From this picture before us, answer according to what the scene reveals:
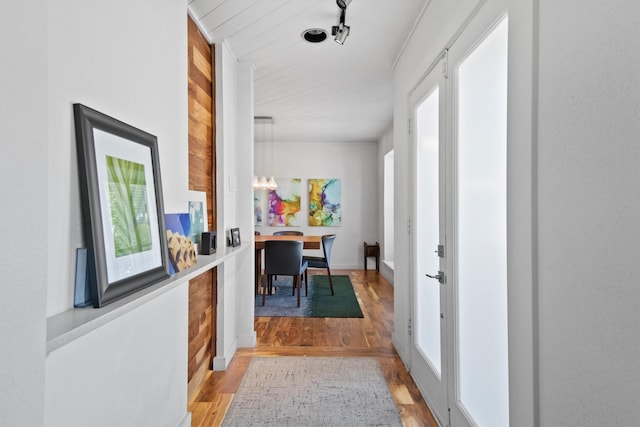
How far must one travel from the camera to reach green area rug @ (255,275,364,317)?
3907mm

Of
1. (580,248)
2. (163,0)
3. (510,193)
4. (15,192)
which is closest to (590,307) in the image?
(580,248)

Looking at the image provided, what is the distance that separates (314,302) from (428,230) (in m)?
2.51

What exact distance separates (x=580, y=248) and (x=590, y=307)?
143 mm

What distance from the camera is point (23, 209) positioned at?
2.22ft

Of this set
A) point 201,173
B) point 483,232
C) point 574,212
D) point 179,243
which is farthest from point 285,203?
point 574,212

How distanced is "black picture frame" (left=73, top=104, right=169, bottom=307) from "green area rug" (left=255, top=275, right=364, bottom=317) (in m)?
2.69

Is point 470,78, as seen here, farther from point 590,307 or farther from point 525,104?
point 590,307

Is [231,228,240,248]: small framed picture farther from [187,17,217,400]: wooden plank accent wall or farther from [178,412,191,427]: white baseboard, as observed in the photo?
[178,412,191,427]: white baseboard

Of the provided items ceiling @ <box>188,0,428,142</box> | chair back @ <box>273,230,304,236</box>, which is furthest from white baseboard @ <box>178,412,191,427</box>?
chair back @ <box>273,230,304,236</box>

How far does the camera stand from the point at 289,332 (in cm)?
333

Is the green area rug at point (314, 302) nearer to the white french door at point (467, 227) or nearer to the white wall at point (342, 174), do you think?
the white wall at point (342, 174)

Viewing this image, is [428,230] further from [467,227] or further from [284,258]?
[284,258]

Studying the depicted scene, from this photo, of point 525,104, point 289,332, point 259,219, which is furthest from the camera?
point 259,219

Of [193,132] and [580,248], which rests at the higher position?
[193,132]
